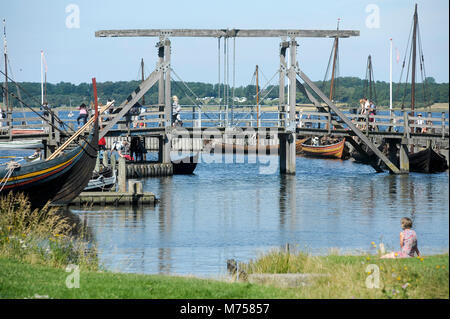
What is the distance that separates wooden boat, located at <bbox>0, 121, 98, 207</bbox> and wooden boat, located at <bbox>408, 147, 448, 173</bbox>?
65.4ft

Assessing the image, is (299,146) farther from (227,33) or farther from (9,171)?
(9,171)

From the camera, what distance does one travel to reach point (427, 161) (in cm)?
4031

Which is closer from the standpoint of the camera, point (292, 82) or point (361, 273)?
point (361, 273)

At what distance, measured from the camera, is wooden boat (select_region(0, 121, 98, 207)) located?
2317cm

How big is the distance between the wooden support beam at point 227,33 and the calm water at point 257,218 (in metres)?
7.32

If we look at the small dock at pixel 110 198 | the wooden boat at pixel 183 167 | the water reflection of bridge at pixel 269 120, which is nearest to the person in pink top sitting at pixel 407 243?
the small dock at pixel 110 198

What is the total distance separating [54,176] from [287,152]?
697 inches

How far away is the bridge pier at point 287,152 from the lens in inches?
1558

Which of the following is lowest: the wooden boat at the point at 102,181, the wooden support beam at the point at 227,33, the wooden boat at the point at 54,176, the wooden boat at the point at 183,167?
the wooden boat at the point at 183,167

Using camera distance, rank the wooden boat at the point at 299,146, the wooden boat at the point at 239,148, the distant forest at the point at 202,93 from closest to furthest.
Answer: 1. the wooden boat at the point at 239,148
2. the wooden boat at the point at 299,146
3. the distant forest at the point at 202,93

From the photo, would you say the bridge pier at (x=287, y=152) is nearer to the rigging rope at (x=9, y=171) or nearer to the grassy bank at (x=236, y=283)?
the rigging rope at (x=9, y=171)

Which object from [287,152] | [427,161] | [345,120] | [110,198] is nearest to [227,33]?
[287,152]

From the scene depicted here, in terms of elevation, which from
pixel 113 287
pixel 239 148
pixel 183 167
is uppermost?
pixel 113 287
